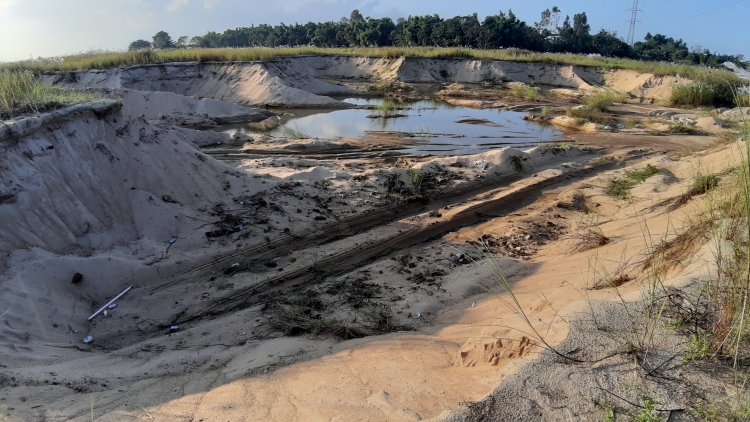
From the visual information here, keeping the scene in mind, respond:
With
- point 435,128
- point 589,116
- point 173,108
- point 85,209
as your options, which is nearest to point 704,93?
point 589,116

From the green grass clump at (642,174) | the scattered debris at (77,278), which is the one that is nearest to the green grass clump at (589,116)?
the green grass clump at (642,174)

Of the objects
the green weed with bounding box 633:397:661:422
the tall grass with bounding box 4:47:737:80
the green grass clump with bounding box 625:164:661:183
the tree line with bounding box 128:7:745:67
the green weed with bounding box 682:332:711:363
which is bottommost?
the green weed with bounding box 633:397:661:422

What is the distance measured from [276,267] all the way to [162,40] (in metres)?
82.3

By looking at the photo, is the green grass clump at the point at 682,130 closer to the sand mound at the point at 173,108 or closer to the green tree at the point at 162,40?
the sand mound at the point at 173,108

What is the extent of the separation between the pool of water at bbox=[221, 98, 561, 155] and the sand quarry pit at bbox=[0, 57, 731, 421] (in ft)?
4.86

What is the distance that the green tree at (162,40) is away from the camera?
73188mm

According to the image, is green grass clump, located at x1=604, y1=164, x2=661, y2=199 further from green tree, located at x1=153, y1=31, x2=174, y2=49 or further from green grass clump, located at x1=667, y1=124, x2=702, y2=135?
green tree, located at x1=153, y1=31, x2=174, y2=49

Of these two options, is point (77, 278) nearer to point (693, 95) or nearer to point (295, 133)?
point (295, 133)

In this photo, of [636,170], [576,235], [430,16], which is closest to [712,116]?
[636,170]

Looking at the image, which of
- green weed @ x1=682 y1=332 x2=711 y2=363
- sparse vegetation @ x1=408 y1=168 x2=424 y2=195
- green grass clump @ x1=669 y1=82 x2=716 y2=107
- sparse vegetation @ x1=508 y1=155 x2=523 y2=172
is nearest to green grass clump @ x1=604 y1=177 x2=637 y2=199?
sparse vegetation @ x1=508 y1=155 x2=523 y2=172

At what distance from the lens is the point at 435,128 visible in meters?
16.1

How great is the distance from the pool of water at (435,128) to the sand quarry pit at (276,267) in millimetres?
1482

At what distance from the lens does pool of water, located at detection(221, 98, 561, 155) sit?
45.8 feet

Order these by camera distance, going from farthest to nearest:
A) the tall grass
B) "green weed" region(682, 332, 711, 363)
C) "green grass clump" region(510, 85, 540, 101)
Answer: "green grass clump" region(510, 85, 540, 101), the tall grass, "green weed" region(682, 332, 711, 363)
